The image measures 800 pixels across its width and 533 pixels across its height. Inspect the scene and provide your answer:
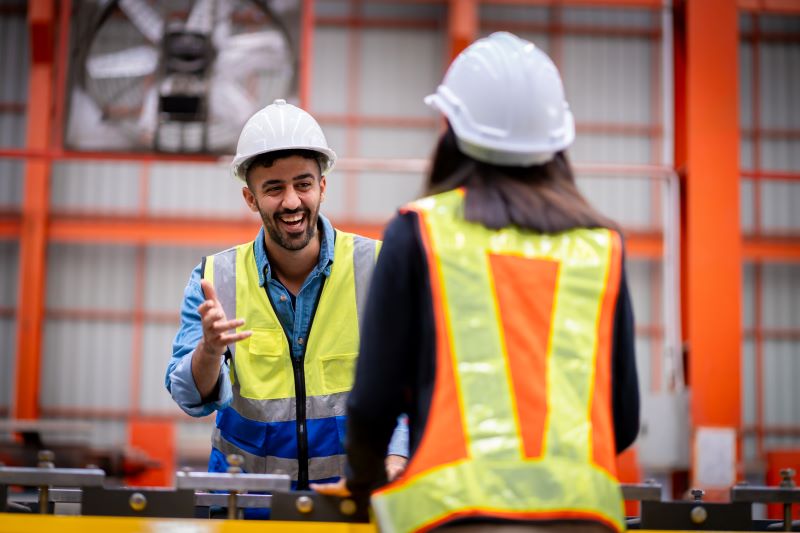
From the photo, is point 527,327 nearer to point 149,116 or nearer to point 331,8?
point 149,116

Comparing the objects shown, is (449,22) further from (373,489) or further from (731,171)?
(373,489)

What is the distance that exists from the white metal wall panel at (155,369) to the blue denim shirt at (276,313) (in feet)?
37.0

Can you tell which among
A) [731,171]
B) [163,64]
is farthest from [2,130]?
[731,171]

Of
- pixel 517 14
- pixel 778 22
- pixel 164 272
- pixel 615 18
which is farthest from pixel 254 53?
pixel 778 22

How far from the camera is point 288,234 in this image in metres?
2.89

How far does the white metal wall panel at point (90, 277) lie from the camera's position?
45.7 feet

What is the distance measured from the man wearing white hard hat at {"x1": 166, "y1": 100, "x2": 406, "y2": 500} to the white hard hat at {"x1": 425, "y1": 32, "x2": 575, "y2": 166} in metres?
1.18

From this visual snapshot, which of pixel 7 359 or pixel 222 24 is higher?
pixel 222 24

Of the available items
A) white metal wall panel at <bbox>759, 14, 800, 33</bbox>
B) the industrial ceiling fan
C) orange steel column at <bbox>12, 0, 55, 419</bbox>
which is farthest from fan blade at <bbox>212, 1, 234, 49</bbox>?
white metal wall panel at <bbox>759, 14, 800, 33</bbox>

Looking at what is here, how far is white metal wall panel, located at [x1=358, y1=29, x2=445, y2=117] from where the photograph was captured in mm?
14469

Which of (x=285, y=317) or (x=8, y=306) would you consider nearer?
(x=285, y=317)

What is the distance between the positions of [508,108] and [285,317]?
138 centimetres

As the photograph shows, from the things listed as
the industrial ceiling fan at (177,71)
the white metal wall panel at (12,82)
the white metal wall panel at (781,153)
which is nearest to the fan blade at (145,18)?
the industrial ceiling fan at (177,71)

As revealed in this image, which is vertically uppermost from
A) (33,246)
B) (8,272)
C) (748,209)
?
(748,209)
